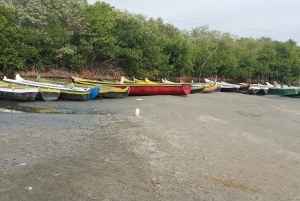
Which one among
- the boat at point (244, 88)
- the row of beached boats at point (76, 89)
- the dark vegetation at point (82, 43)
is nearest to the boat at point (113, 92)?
the row of beached boats at point (76, 89)

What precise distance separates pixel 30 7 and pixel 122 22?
1027cm

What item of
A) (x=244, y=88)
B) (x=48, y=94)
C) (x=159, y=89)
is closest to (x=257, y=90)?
(x=244, y=88)

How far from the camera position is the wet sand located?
5.28 meters

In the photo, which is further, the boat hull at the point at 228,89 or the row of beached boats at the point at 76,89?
the boat hull at the point at 228,89

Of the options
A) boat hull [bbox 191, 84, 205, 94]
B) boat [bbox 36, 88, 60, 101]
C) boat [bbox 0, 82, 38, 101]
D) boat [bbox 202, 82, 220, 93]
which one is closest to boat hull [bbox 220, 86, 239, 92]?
boat [bbox 202, 82, 220, 93]

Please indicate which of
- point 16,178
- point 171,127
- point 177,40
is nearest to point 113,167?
point 16,178

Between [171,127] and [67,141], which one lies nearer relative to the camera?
[67,141]

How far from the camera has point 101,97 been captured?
1975cm

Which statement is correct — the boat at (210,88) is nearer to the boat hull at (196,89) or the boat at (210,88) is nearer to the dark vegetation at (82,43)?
the boat hull at (196,89)

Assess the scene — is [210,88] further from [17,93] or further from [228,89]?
[17,93]

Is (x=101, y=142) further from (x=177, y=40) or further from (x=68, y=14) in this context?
(x=177, y=40)

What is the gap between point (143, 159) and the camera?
702cm

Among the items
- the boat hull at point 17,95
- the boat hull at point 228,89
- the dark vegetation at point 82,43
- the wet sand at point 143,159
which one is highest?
the dark vegetation at point 82,43

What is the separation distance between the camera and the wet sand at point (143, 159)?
5.28m
